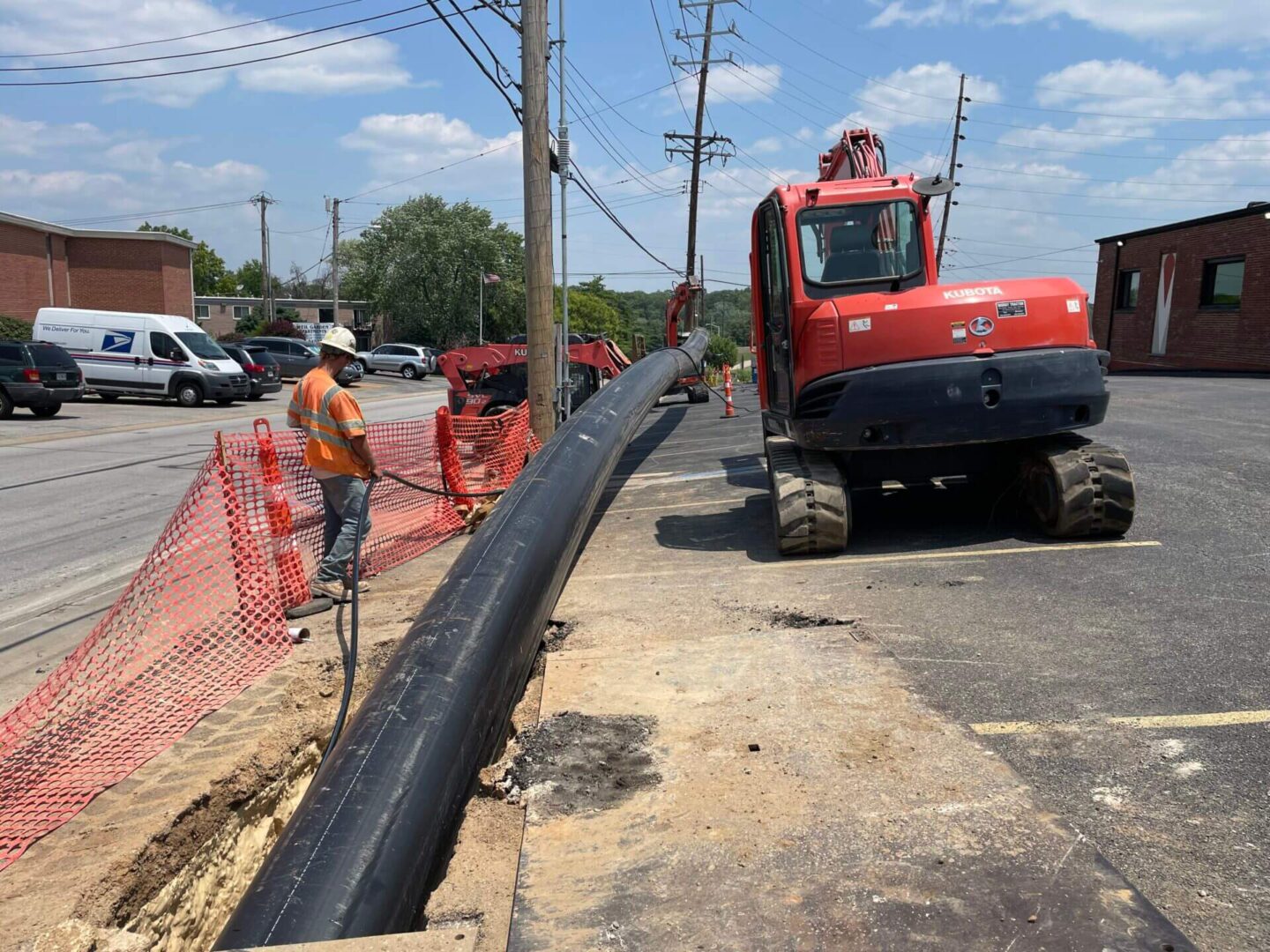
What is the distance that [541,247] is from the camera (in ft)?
37.2

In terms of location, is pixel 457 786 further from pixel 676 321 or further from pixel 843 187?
pixel 676 321

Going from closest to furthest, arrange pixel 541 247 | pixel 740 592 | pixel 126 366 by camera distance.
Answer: pixel 740 592
pixel 541 247
pixel 126 366

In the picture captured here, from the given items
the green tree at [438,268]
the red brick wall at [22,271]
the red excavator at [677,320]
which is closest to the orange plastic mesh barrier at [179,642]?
the red excavator at [677,320]

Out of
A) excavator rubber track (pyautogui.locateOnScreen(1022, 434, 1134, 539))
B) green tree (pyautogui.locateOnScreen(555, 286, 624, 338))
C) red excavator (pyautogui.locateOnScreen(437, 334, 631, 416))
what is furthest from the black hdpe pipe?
green tree (pyautogui.locateOnScreen(555, 286, 624, 338))

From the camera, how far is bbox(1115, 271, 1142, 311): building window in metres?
33.6

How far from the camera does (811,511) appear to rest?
7.41 metres

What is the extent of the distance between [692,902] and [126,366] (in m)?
28.1

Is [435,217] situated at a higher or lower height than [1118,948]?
higher

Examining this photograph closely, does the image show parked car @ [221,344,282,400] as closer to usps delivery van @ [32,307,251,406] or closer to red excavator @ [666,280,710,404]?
usps delivery van @ [32,307,251,406]

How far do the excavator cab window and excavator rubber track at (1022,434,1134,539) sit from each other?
197 centimetres

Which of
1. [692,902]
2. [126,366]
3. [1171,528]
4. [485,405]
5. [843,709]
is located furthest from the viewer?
[126,366]

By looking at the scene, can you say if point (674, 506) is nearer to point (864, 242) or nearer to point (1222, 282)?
point (864, 242)

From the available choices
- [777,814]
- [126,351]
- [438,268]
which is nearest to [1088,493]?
[777,814]

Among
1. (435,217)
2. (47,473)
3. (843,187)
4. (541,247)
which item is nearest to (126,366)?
(47,473)
